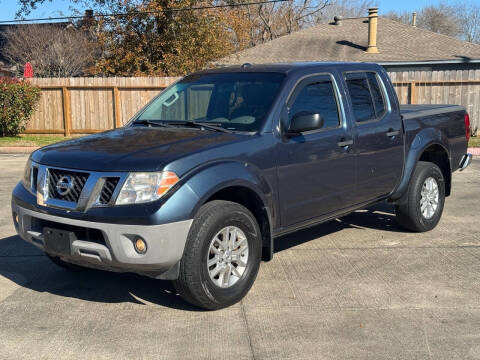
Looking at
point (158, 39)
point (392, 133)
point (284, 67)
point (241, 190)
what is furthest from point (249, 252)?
point (158, 39)

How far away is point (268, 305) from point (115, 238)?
1.42 meters

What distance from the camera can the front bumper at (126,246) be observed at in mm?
4113

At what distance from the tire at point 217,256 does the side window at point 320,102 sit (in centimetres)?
127

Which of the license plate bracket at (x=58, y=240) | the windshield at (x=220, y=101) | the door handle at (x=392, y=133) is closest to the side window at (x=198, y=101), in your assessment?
the windshield at (x=220, y=101)

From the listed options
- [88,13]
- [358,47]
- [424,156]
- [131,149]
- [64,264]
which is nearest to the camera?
[131,149]

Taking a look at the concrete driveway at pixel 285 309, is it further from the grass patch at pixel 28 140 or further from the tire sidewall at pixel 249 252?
the grass patch at pixel 28 140

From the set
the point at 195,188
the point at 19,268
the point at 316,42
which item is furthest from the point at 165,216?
the point at 316,42

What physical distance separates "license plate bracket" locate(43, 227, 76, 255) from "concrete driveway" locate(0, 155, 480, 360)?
0.55 m

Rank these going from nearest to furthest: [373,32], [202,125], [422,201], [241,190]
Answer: [241,190] < [202,125] < [422,201] < [373,32]

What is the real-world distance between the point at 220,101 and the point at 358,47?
76.4ft

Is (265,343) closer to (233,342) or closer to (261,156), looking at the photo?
(233,342)

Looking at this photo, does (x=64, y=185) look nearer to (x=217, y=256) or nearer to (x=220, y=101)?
(x=217, y=256)

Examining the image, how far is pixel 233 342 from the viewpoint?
4.11 m

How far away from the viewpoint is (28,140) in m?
18.0
